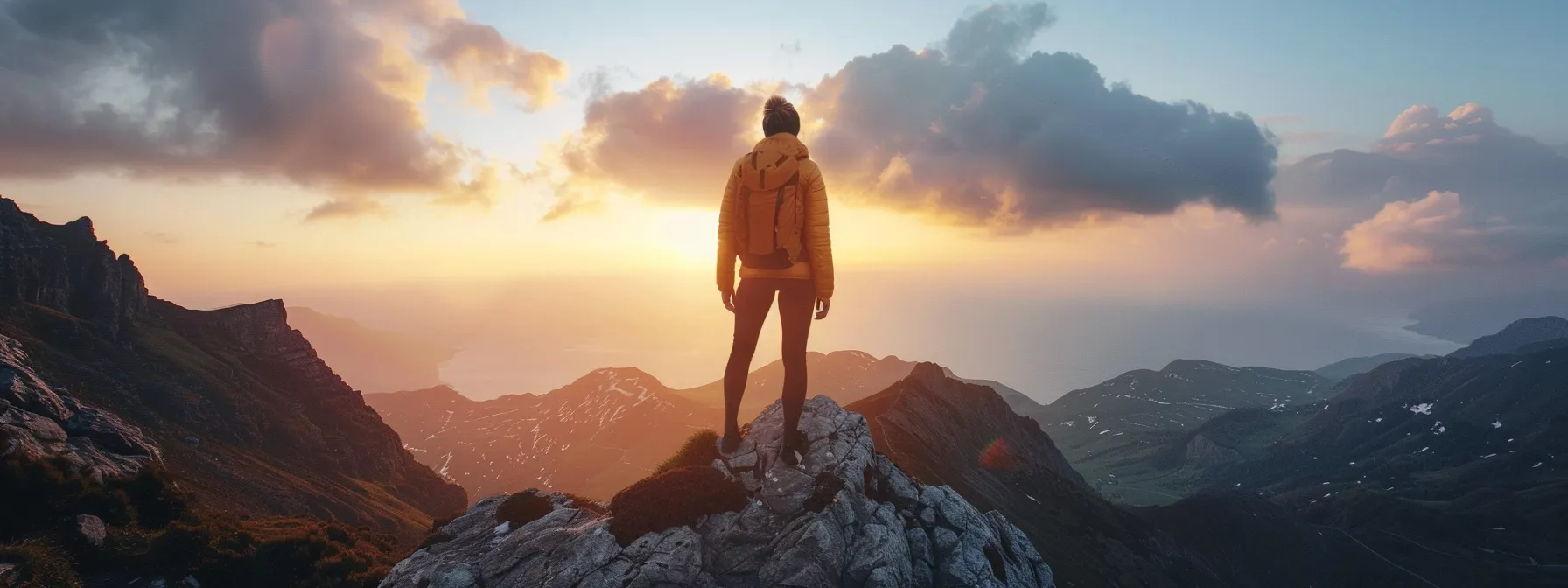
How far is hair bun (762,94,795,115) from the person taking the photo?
16.7 metres

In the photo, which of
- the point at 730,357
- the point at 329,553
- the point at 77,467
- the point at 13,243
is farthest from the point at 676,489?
the point at 13,243

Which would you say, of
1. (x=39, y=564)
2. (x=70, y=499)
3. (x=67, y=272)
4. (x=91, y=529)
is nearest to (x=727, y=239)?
(x=39, y=564)

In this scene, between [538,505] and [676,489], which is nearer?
[676,489]

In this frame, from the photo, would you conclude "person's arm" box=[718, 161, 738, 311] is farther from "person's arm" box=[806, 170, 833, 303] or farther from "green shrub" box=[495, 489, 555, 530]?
"green shrub" box=[495, 489, 555, 530]

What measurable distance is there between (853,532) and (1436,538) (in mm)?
247631

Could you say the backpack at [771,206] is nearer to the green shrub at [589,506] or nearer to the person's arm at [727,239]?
the person's arm at [727,239]

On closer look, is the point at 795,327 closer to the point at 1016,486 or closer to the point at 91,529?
the point at 91,529

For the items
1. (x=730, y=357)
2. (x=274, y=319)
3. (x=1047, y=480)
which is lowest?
(x=1047, y=480)

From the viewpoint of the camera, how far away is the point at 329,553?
2325 centimetres

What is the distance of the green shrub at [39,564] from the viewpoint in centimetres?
1828

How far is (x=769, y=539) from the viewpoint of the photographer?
53.2 ft

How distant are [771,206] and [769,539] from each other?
8.39m

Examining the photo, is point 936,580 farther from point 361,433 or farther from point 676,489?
point 361,433

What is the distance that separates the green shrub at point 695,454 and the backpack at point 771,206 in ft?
21.1
